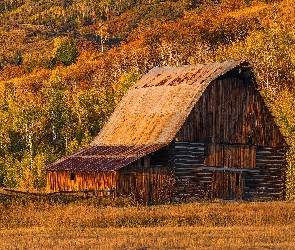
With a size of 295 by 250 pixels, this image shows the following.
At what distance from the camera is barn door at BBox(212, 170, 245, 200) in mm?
53281

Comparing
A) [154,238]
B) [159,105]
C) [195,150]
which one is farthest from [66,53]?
[154,238]

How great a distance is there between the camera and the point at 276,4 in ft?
449

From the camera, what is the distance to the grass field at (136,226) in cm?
2789

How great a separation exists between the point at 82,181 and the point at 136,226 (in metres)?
17.0

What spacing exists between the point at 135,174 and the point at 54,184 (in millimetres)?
6730

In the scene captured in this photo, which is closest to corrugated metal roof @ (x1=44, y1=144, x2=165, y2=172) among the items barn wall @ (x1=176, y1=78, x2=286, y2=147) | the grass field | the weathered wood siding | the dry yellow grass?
the weathered wood siding

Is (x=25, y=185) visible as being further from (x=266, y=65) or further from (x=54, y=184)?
(x=266, y=65)

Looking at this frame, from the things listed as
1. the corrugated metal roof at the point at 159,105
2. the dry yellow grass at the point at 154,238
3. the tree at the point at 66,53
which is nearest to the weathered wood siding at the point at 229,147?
the corrugated metal roof at the point at 159,105

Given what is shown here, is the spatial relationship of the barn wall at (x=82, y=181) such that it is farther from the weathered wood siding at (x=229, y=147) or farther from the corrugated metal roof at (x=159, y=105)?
the weathered wood siding at (x=229, y=147)

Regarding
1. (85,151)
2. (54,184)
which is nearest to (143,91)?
(85,151)

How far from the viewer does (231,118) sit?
53.7 meters

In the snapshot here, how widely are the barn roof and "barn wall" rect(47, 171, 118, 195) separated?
572 mm

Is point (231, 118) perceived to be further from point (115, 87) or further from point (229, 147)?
point (115, 87)

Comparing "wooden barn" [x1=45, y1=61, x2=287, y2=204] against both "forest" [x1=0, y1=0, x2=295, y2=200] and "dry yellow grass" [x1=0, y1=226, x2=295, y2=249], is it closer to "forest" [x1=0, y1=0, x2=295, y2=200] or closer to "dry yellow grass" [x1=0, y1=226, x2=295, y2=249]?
"forest" [x1=0, y1=0, x2=295, y2=200]
